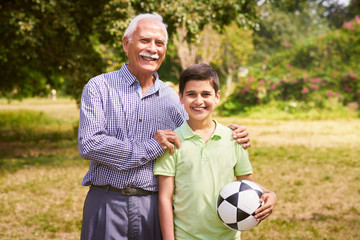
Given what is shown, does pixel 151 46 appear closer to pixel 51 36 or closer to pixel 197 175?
pixel 197 175

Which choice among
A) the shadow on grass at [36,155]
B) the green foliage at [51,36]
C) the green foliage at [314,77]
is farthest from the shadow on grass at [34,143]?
the green foliage at [314,77]

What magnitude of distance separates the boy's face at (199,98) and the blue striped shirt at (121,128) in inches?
8.8

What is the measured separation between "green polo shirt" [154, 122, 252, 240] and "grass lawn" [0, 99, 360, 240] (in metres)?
3.19

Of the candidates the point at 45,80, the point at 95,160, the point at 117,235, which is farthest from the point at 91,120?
the point at 45,80

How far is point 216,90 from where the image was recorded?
2.69 m

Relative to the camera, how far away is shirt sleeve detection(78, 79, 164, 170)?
245cm

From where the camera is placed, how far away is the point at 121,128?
2.61m

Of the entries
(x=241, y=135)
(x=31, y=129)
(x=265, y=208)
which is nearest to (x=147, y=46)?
(x=241, y=135)

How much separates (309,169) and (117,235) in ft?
24.3

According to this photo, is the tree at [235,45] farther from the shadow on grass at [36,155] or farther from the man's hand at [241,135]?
A: the man's hand at [241,135]

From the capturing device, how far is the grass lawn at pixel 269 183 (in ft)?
A: 19.1

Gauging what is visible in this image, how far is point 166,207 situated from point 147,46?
3.11ft

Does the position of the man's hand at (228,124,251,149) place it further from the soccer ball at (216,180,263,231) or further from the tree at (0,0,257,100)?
the tree at (0,0,257,100)

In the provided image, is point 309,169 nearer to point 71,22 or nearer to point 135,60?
point 71,22
